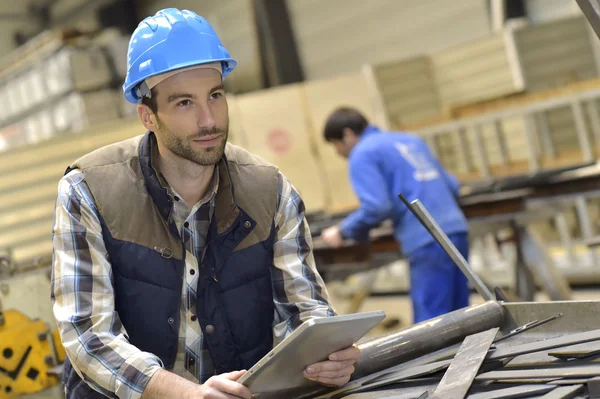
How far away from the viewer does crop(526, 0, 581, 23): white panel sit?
7.23 meters

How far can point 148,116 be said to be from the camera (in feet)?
6.53

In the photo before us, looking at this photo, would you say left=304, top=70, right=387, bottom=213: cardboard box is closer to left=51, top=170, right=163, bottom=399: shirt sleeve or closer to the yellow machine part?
the yellow machine part

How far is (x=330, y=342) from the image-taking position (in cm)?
162

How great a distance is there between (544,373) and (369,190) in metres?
2.61

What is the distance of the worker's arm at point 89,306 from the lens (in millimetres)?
1691

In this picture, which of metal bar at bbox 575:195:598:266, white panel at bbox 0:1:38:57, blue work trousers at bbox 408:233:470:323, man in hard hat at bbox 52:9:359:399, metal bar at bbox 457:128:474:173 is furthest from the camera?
white panel at bbox 0:1:38:57

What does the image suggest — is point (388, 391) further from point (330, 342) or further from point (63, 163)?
point (63, 163)

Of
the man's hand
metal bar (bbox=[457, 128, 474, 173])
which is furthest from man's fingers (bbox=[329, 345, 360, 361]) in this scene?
metal bar (bbox=[457, 128, 474, 173])

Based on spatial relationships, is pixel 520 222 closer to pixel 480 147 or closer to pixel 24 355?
pixel 480 147

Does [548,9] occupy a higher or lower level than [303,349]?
higher

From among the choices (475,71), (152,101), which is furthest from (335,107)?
→ (152,101)

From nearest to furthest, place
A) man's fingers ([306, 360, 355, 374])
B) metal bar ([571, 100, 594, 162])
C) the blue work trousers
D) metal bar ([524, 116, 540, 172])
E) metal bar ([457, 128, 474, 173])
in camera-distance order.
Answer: man's fingers ([306, 360, 355, 374]) < the blue work trousers < metal bar ([571, 100, 594, 162]) < metal bar ([524, 116, 540, 172]) < metal bar ([457, 128, 474, 173])

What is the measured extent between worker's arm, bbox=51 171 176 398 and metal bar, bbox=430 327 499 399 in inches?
23.7

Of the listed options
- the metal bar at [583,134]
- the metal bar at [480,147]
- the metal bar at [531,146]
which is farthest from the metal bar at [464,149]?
→ the metal bar at [583,134]
